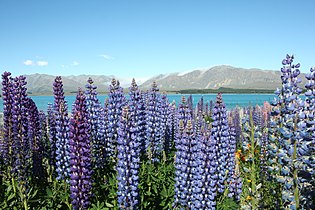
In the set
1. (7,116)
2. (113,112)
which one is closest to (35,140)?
(7,116)

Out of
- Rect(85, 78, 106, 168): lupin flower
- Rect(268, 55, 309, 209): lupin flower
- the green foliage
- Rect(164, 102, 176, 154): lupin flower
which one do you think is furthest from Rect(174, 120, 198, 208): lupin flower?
Rect(164, 102, 176, 154): lupin flower

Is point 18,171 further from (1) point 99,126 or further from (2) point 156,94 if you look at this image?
(2) point 156,94

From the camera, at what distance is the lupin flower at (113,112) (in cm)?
666

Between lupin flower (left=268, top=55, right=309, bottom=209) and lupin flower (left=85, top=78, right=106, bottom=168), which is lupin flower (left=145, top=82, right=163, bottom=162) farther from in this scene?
lupin flower (left=268, top=55, right=309, bottom=209)

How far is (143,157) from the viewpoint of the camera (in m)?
7.09

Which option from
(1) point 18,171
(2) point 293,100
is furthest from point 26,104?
(2) point 293,100

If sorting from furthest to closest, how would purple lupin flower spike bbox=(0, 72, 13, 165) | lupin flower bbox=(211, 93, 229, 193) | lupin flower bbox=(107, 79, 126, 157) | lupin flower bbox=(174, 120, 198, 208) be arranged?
lupin flower bbox=(107, 79, 126, 157) < purple lupin flower spike bbox=(0, 72, 13, 165) < lupin flower bbox=(211, 93, 229, 193) < lupin flower bbox=(174, 120, 198, 208)

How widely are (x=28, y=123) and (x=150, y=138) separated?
3.04 metres

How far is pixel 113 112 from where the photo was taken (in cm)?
676

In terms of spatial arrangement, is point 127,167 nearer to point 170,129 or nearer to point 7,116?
point 7,116

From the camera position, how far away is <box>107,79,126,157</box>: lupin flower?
21.9 feet

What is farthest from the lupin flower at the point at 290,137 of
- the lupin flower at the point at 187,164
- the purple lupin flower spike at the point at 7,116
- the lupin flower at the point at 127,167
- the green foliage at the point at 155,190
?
the purple lupin flower spike at the point at 7,116

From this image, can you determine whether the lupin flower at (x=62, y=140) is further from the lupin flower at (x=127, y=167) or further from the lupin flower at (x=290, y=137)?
the lupin flower at (x=290, y=137)

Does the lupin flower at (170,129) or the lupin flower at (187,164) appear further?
the lupin flower at (170,129)
